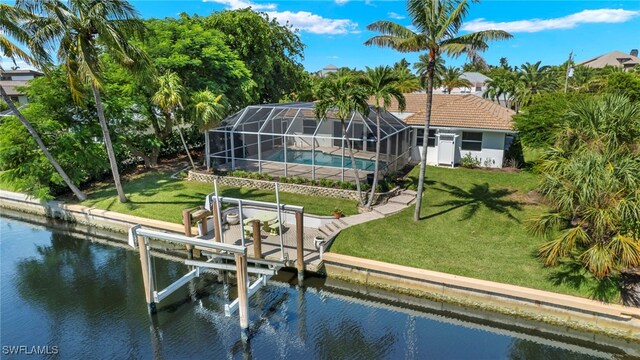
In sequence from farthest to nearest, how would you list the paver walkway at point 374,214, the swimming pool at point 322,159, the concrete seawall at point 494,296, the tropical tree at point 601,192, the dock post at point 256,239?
the swimming pool at point 322,159
the paver walkway at point 374,214
the dock post at point 256,239
the concrete seawall at point 494,296
the tropical tree at point 601,192

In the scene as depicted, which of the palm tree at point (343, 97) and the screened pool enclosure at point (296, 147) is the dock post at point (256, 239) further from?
the screened pool enclosure at point (296, 147)

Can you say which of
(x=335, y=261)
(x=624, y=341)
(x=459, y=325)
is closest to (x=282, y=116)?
(x=335, y=261)

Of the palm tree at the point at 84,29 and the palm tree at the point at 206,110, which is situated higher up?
the palm tree at the point at 84,29

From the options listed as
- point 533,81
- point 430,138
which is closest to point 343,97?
point 430,138

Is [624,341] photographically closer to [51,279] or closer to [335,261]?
[335,261]

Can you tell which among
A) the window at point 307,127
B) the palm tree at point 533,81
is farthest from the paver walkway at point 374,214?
the palm tree at point 533,81

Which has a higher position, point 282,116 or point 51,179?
point 282,116
